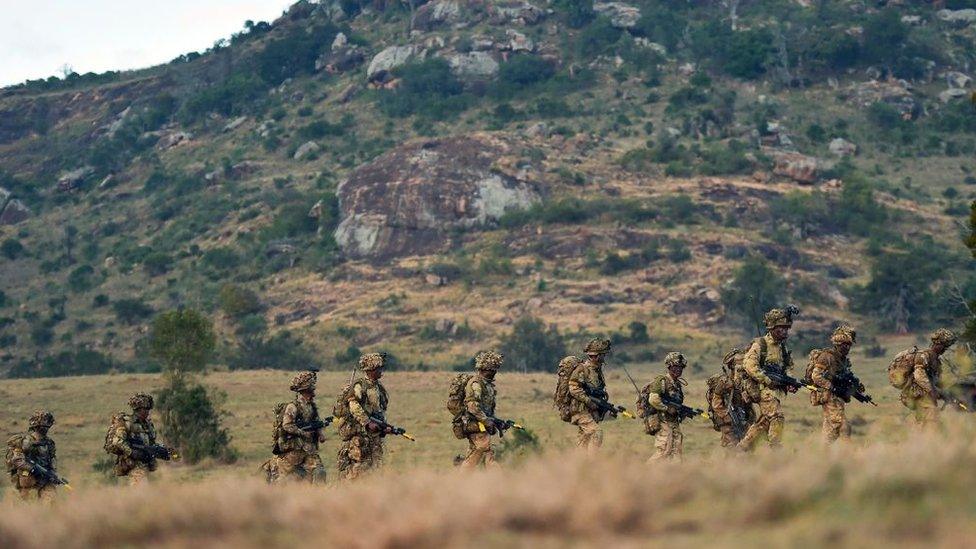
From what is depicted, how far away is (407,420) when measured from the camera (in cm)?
3150

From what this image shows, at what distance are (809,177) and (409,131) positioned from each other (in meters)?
25.4

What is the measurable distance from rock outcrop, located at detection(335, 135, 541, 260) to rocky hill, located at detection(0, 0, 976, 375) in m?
0.13

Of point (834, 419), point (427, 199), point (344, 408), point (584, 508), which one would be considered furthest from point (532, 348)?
point (584, 508)

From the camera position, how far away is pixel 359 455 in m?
16.1

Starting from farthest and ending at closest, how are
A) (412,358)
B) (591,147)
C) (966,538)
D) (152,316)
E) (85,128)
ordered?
(85,128), (591,147), (152,316), (412,358), (966,538)

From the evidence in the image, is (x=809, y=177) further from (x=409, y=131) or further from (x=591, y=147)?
(x=409, y=131)

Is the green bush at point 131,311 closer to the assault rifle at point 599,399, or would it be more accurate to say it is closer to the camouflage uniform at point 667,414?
the assault rifle at point 599,399

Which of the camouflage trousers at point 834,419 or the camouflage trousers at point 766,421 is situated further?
the camouflage trousers at point 834,419

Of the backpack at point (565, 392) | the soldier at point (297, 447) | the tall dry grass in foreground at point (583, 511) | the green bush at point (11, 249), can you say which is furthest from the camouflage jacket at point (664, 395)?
the green bush at point (11, 249)

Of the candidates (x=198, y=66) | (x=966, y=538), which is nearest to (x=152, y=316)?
(x=198, y=66)

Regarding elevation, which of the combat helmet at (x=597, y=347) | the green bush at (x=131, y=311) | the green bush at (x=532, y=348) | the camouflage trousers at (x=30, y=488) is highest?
the green bush at (x=131, y=311)

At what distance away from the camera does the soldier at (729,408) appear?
1697cm

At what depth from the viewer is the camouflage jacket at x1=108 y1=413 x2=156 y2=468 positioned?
15836mm

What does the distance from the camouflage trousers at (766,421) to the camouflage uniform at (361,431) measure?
170 inches
